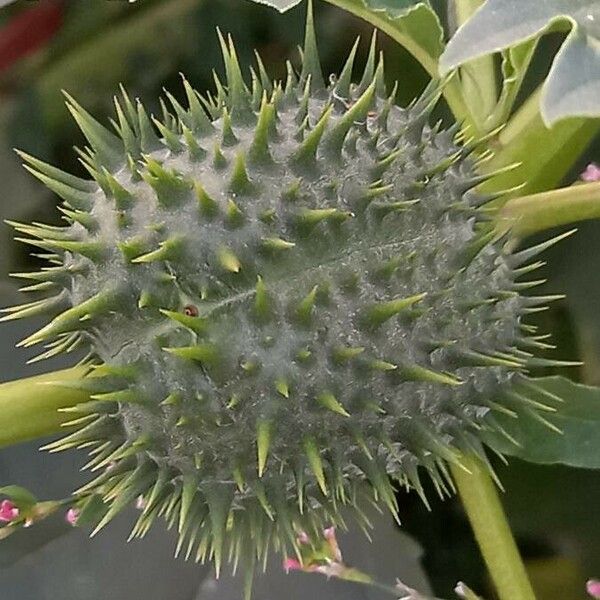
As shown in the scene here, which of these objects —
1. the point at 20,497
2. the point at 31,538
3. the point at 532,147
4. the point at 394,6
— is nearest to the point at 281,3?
the point at 394,6

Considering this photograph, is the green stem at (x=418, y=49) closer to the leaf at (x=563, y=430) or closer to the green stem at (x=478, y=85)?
the green stem at (x=478, y=85)

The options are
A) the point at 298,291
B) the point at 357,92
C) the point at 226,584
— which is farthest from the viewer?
the point at 226,584

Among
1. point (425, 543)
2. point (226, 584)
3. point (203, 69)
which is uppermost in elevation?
point (203, 69)

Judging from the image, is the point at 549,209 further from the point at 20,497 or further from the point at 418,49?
the point at 20,497

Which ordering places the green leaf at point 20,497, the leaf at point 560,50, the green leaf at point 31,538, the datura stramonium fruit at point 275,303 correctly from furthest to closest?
1. the green leaf at point 31,538
2. the green leaf at point 20,497
3. the datura stramonium fruit at point 275,303
4. the leaf at point 560,50

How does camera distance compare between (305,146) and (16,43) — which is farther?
(16,43)

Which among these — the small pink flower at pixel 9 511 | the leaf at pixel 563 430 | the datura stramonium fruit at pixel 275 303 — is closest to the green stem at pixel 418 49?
the datura stramonium fruit at pixel 275 303

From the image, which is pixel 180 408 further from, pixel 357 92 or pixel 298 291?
pixel 357 92

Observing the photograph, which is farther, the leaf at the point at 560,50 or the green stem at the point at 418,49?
the green stem at the point at 418,49

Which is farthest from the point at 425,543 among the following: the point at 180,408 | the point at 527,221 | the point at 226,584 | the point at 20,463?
the point at 180,408
